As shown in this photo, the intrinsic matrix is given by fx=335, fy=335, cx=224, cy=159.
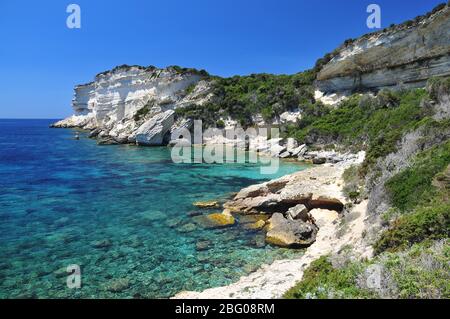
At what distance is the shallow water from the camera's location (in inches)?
419

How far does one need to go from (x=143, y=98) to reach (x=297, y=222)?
5539 cm

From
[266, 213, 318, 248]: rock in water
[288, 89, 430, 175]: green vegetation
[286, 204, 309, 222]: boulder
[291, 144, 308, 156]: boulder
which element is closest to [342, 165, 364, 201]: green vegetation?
[286, 204, 309, 222]: boulder

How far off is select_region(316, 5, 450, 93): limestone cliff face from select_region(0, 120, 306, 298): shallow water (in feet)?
72.3

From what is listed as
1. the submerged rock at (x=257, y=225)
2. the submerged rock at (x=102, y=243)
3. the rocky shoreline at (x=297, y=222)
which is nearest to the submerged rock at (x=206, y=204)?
the rocky shoreline at (x=297, y=222)

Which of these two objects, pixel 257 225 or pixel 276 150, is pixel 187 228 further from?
pixel 276 150

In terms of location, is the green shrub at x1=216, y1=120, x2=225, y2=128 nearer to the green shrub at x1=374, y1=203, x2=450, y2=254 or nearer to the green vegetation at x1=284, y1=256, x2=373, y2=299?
the green shrub at x1=374, y1=203, x2=450, y2=254

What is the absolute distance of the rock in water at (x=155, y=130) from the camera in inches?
2046

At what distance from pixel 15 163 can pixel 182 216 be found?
92.0 feet

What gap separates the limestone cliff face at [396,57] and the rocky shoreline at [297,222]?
2260 cm

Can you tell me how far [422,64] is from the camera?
116 ft

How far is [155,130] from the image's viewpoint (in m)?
52.1

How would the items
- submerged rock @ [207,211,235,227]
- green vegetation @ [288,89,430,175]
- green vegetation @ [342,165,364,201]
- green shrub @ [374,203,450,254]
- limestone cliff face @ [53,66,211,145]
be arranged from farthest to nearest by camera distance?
limestone cliff face @ [53,66,211,145], green vegetation @ [288,89,430,175], submerged rock @ [207,211,235,227], green vegetation @ [342,165,364,201], green shrub @ [374,203,450,254]
